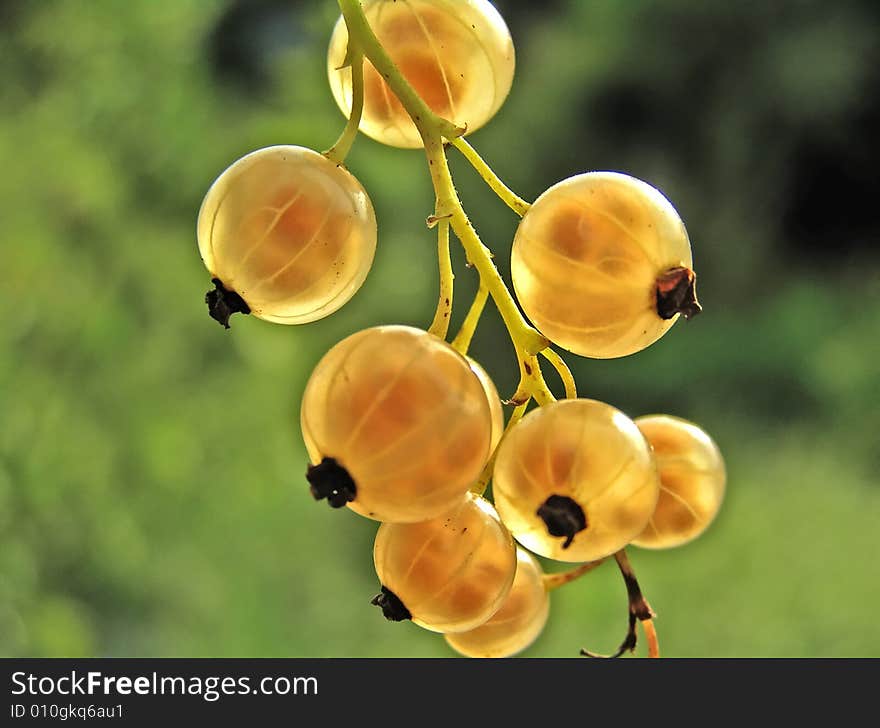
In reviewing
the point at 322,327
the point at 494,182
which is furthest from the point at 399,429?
the point at 322,327

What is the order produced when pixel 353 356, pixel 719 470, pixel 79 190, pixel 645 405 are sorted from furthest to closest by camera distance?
1. pixel 645 405
2. pixel 79 190
3. pixel 719 470
4. pixel 353 356

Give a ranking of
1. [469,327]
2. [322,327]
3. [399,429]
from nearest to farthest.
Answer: [399,429]
[469,327]
[322,327]

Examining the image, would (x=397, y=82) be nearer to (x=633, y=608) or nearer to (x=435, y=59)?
(x=435, y=59)

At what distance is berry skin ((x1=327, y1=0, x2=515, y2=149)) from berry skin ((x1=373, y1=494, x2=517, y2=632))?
8.0 inches

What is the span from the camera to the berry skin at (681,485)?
0.53 meters

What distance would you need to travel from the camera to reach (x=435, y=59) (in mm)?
505

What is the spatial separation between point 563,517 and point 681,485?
13cm

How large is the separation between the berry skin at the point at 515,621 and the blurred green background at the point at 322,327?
4.30 feet

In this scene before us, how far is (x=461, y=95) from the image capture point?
51 centimetres

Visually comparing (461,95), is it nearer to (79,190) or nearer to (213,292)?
(213,292)

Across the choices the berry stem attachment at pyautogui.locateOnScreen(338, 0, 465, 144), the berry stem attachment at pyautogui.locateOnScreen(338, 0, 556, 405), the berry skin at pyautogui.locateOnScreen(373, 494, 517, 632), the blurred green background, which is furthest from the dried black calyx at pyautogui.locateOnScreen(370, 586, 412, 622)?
the blurred green background

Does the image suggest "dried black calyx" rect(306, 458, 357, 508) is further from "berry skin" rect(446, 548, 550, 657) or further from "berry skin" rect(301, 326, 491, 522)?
"berry skin" rect(446, 548, 550, 657)

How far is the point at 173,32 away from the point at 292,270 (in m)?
1.67
